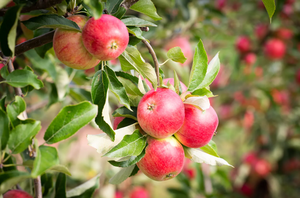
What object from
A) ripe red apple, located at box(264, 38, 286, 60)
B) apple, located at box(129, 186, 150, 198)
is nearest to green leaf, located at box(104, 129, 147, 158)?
apple, located at box(129, 186, 150, 198)

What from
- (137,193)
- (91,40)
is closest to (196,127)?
(91,40)

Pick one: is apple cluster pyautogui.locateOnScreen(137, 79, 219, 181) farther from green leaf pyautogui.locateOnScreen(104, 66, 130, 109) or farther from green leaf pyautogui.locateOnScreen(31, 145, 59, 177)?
green leaf pyautogui.locateOnScreen(31, 145, 59, 177)

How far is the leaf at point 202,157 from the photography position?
0.58m

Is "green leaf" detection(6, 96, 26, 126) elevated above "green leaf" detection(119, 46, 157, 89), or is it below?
below

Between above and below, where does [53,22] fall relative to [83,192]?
above

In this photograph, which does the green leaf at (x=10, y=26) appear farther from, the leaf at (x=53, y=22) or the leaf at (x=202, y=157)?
the leaf at (x=202, y=157)

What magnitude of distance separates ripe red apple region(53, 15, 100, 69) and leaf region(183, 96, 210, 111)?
226 millimetres

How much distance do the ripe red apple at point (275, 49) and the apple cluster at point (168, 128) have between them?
69.9 inches

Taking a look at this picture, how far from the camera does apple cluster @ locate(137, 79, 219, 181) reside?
1.69 ft

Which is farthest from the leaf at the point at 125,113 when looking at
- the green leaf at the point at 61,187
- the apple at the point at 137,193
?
the apple at the point at 137,193

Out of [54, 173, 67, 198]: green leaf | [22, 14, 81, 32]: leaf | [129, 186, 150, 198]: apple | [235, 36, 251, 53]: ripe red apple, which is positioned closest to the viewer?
[22, 14, 81, 32]: leaf

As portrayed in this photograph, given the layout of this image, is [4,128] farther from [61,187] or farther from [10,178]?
[61,187]

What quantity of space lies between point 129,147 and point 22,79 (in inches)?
10.1

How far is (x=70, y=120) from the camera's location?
0.50m
